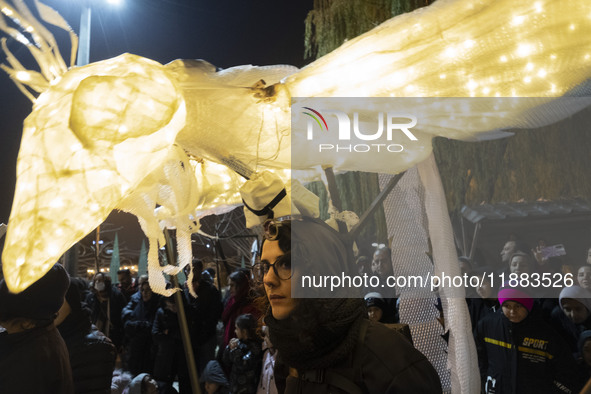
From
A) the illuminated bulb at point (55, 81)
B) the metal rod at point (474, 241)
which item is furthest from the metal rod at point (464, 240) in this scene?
the illuminated bulb at point (55, 81)

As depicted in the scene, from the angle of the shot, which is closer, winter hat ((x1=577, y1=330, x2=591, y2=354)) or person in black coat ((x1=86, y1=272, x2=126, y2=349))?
winter hat ((x1=577, y1=330, x2=591, y2=354))

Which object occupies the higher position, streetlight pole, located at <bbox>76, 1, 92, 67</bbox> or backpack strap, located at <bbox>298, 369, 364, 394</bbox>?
streetlight pole, located at <bbox>76, 1, 92, 67</bbox>

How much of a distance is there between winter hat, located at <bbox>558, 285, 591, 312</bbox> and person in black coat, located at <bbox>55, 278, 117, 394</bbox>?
3.03 metres

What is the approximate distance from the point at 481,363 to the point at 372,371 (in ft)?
8.72

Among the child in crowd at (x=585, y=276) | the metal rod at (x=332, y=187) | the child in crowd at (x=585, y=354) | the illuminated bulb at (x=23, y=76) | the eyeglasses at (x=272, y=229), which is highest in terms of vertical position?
the illuminated bulb at (x=23, y=76)

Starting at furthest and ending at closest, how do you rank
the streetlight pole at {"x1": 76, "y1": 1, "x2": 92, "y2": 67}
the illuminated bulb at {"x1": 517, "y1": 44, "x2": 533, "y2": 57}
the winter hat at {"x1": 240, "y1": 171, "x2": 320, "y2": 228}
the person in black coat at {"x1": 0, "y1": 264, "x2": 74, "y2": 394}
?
the streetlight pole at {"x1": 76, "y1": 1, "x2": 92, "y2": 67} → the person in black coat at {"x1": 0, "y1": 264, "x2": 74, "y2": 394} → the winter hat at {"x1": 240, "y1": 171, "x2": 320, "y2": 228} → the illuminated bulb at {"x1": 517, "y1": 44, "x2": 533, "y2": 57}

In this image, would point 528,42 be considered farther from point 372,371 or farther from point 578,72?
point 372,371

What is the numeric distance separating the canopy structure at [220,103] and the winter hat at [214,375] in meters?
2.95

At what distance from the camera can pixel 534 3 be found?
1.54m

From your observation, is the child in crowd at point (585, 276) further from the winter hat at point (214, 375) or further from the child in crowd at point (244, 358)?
the winter hat at point (214, 375)

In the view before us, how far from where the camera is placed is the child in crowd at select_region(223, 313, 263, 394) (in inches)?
169

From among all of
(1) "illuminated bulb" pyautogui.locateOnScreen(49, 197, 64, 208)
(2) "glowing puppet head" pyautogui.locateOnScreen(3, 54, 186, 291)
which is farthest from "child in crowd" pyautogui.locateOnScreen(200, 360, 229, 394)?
(1) "illuminated bulb" pyautogui.locateOnScreen(49, 197, 64, 208)

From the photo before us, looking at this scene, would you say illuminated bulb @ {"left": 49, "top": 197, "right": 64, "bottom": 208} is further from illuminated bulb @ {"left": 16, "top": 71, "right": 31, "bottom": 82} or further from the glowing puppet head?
illuminated bulb @ {"left": 16, "top": 71, "right": 31, "bottom": 82}

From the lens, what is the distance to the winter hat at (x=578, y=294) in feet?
11.2
